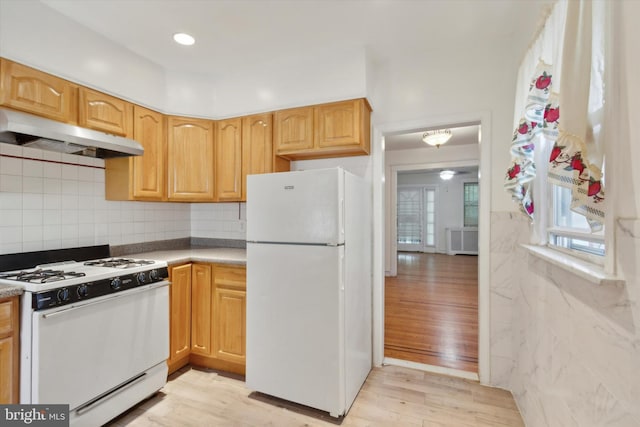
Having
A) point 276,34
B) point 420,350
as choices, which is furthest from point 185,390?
point 276,34

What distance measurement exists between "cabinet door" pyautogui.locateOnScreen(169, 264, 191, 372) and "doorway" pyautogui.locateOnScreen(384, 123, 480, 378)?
68.2 inches

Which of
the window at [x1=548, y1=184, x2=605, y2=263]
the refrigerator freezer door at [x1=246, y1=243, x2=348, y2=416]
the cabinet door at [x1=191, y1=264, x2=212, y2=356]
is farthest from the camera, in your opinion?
the cabinet door at [x1=191, y1=264, x2=212, y2=356]

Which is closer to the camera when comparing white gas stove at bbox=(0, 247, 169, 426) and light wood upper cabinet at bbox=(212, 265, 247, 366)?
white gas stove at bbox=(0, 247, 169, 426)

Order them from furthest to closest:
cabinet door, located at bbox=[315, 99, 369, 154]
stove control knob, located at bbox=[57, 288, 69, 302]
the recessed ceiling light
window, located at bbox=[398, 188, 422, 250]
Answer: window, located at bbox=[398, 188, 422, 250] < cabinet door, located at bbox=[315, 99, 369, 154] < the recessed ceiling light < stove control knob, located at bbox=[57, 288, 69, 302]

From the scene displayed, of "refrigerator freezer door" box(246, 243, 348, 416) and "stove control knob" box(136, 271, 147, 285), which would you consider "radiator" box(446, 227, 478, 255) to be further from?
"stove control knob" box(136, 271, 147, 285)

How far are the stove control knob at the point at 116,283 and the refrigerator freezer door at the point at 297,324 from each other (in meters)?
0.78

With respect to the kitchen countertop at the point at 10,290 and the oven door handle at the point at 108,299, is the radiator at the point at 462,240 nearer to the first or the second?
the oven door handle at the point at 108,299

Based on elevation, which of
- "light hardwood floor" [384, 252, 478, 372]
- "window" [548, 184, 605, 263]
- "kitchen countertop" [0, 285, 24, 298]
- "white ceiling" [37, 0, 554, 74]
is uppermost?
"white ceiling" [37, 0, 554, 74]

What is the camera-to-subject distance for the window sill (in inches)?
34.9

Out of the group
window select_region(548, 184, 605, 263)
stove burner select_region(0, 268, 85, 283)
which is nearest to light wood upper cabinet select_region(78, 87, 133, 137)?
stove burner select_region(0, 268, 85, 283)

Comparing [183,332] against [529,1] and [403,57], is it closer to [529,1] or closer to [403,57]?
[403,57]

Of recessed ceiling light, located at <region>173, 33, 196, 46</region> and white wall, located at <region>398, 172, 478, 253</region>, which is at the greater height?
recessed ceiling light, located at <region>173, 33, 196, 46</region>

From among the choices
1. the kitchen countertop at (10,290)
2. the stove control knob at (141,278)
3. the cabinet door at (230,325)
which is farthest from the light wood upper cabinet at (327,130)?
the kitchen countertop at (10,290)

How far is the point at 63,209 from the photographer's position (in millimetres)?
2193
